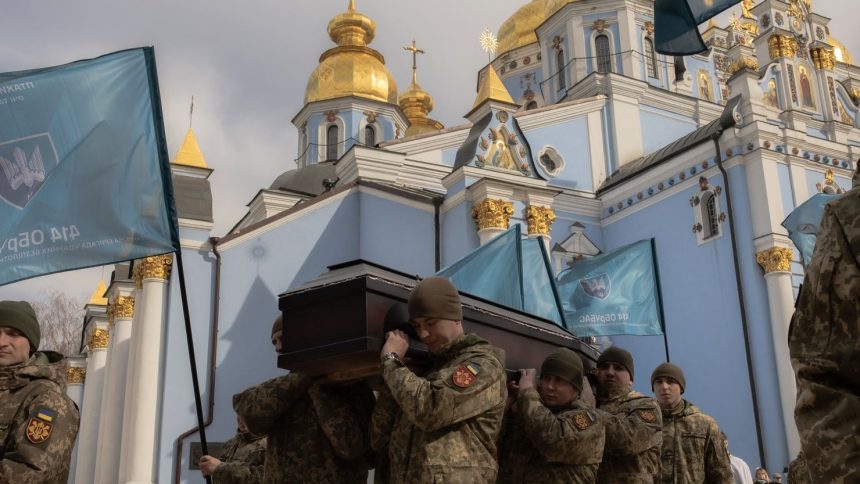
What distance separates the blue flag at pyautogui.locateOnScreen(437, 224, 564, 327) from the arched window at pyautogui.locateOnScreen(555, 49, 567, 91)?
13376 millimetres

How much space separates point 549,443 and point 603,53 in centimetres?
2007

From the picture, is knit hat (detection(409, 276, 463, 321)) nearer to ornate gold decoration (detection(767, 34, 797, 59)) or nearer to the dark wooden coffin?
the dark wooden coffin

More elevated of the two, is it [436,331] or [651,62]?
[651,62]

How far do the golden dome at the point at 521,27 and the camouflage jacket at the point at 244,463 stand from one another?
24521mm

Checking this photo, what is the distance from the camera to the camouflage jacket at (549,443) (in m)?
4.05

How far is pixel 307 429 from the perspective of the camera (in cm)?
407

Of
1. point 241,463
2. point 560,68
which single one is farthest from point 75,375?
point 241,463

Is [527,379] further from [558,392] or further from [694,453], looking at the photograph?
[694,453]

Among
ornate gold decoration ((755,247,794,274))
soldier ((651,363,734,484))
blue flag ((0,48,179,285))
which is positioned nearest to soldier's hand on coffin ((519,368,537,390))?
soldier ((651,363,734,484))

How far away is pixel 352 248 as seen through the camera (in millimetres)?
14711

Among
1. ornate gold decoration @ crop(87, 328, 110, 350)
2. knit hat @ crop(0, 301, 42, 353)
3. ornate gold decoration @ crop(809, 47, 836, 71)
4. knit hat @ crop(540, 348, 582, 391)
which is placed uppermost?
ornate gold decoration @ crop(809, 47, 836, 71)

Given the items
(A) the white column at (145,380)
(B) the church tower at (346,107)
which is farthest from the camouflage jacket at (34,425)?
(B) the church tower at (346,107)

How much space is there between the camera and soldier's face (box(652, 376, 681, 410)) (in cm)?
561

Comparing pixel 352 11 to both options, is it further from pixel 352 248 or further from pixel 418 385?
pixel 418 385
